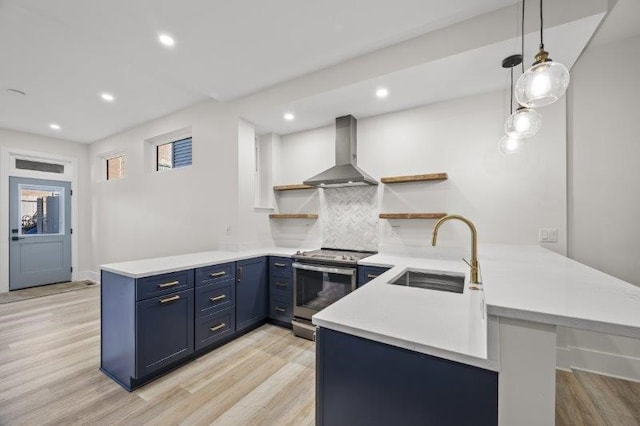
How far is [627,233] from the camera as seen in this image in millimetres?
2176

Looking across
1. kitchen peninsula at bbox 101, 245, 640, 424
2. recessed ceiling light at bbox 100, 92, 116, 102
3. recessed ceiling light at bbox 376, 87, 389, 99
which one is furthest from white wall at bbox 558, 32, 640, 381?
recessed ceiling light at bbox 100, 92, 116, 102

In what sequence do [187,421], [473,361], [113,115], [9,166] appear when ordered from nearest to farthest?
[473,361]
[187,421]
[113,115]
[9,166]

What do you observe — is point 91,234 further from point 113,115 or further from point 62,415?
point 62,415

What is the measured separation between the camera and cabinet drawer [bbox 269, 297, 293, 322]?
9.95 ft

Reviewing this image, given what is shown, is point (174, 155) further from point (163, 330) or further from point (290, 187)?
point (163, 330)

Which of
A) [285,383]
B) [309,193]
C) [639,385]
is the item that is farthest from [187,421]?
[639,385]

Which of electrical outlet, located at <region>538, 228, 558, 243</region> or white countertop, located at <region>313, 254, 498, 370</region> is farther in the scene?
electrical outlet, located at <region>538, 228, 558, 243</region>

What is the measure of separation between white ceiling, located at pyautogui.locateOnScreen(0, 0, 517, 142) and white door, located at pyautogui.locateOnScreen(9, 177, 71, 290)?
7.70 feet

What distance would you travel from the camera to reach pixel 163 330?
217 cm

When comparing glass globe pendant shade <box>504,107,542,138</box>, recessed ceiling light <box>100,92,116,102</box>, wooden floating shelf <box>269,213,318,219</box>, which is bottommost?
wooden floating shelf <box>269,213,318,219</box>

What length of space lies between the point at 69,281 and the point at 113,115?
370 centimetres

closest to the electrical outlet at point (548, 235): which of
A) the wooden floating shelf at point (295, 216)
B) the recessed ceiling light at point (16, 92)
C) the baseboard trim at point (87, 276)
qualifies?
the wooden floating shelf at point (295, 216)

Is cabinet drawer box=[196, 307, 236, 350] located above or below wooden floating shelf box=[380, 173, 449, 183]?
below

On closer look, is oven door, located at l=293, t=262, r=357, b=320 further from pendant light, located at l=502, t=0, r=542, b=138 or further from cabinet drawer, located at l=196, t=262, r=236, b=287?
pendant light, located at l=502, t=0, r=542, b=138
